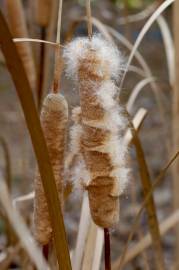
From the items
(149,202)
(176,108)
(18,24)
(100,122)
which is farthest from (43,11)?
(100,122)

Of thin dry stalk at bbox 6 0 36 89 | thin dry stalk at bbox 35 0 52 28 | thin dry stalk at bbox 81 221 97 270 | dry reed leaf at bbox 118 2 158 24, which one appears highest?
dry reed leaf at bbox 118 2 158 24

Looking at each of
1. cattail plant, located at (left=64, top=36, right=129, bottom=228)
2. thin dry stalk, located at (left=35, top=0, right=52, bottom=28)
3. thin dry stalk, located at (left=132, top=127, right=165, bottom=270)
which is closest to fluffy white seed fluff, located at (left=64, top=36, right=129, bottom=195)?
cattail plant, located at (left=64, top=36, right=129, bottom=228)

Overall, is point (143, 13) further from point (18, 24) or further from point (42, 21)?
point (18, 24)

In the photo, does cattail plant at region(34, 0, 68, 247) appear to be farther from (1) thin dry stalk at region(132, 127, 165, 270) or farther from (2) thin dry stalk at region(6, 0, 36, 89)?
(2) thin dry stalk at region(6, 0, 36, 89)

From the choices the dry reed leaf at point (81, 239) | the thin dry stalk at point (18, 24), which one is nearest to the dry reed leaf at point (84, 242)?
the dry reed leaf at point (81, 239)

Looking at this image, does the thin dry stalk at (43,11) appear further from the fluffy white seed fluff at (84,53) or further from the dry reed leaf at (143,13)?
the fluffy white seed fluff at (84,53)

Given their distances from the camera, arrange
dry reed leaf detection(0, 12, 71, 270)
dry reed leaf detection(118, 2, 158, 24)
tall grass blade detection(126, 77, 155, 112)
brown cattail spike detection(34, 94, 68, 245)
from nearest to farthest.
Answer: dry reed leaf detection(0, 12, 71, 270)
brown cattail spike detection(34, 94, 68, 245)
tall grass blade detection(126, 77, 155, 112)
dry reed leaf detection(118, 2, 158, 24)
